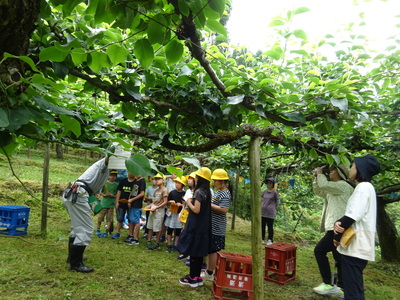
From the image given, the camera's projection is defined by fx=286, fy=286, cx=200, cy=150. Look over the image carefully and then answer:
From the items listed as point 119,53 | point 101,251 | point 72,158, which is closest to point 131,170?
point 119,53

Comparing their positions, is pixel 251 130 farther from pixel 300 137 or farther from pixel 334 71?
pixel 300 137

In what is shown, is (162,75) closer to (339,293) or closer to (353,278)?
(353,278)

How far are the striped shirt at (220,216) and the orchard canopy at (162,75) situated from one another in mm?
1062

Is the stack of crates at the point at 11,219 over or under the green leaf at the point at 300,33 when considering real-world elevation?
under

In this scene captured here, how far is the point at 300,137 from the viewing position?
3.17 meters

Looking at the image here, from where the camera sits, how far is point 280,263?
4039mm

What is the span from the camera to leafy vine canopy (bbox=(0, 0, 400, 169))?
95 centimetres

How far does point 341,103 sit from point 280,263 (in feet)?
9.98

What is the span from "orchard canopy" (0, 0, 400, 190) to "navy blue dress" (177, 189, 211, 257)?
882 millimetres

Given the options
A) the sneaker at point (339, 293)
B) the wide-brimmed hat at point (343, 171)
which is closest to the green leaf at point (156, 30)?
the wide-brimmed hat at point (343, 171)

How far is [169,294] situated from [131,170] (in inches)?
113

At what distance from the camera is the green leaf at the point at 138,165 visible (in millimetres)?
907

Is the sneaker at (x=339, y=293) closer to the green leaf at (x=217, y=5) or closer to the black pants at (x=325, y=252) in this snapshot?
the black pants at (x=325, y=252)

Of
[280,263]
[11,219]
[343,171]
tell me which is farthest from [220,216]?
[11,219]
